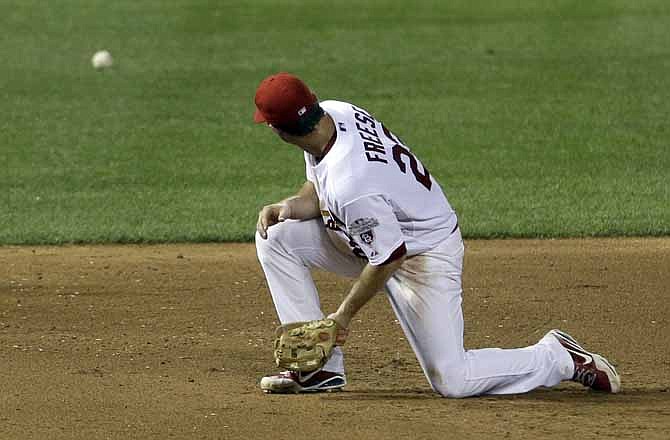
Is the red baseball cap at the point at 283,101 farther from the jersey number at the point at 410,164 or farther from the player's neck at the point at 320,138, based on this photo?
the jersey number at the point at 410,164

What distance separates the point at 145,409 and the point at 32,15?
15717mm

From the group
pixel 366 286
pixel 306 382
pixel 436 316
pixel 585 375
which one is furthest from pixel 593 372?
pixel 306 382

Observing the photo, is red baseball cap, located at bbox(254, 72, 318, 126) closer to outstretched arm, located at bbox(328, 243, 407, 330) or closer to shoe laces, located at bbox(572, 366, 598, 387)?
outstretched arm, located at bbox(328, 243, 407, 330)

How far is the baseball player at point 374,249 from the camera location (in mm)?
5723

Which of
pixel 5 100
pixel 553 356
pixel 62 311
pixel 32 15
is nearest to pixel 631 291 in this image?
pixel 553 356

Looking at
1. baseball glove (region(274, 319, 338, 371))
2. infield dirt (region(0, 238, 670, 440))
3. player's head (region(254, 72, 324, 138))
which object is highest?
player's head (region(254, 72, 324, 138))

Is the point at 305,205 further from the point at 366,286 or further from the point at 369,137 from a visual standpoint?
the point at 366,286

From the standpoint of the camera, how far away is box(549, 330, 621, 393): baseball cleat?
6.24 m

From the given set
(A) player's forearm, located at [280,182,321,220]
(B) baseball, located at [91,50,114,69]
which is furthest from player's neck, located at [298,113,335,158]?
(B) baseball, located at [91,50,114,69]

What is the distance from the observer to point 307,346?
595 centimetres

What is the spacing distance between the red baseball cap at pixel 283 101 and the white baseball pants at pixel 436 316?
0.83 m

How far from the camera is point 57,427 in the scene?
5.72m

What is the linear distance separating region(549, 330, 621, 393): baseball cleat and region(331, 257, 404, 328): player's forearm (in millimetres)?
1095

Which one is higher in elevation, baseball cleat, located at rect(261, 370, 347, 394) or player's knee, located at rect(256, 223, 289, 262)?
player's knee, located at rect(256, 223, 289, 262)
